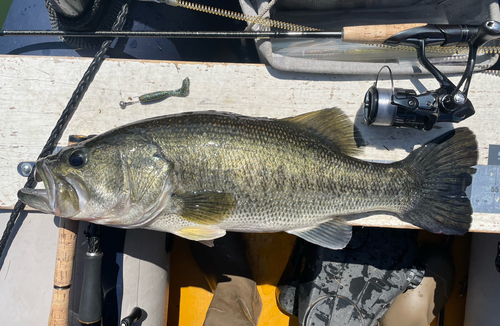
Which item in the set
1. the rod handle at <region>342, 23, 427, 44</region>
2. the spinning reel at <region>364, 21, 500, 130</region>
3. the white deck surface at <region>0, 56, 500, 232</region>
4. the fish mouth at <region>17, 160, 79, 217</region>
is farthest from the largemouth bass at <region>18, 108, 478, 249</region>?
the rod handle at <region>342, 23, 427, 44</region>

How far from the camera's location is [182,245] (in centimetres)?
279

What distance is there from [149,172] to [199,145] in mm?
290

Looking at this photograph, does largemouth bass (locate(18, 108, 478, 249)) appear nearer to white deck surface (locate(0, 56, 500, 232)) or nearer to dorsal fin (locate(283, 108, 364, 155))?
dorsal fin (locate(283, 108, 364, 155))

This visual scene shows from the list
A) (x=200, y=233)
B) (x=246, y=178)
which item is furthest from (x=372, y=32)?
(x=200, y=233)

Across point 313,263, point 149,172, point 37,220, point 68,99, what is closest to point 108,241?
point 37,220

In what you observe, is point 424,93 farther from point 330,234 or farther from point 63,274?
point 63,274

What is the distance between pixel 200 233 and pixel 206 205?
0.21 m

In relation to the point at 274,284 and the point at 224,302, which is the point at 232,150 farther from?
the point at 274,284

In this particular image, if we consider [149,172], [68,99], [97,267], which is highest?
[68,99]

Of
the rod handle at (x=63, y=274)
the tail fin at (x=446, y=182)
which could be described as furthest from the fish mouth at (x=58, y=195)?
the tail fin at (x=446, y=182)

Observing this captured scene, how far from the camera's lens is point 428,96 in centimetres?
161

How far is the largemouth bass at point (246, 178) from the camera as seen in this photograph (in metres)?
1.47

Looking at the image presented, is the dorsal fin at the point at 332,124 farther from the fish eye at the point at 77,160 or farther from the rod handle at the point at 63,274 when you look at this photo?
the rod handle at the point at 63,274

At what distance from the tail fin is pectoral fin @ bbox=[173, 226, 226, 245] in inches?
45.0
